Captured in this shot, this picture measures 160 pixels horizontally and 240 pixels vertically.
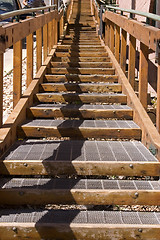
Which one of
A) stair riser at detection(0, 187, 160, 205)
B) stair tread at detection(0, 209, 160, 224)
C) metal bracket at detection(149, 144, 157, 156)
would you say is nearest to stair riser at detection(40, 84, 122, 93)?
metal bracket at detection(149, 144, 157, 156)

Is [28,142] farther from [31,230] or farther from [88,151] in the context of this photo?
[31,230]

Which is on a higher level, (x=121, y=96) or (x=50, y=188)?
(x=121, y=96)

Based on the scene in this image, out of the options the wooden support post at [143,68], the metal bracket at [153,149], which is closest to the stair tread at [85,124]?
the wooden support post at [143,68]

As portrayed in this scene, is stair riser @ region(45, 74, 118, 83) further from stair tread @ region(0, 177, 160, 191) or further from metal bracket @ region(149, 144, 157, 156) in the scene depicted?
stair tread @ region(0, 177, 160, 191)

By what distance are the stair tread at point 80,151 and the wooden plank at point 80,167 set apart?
0.32 ft

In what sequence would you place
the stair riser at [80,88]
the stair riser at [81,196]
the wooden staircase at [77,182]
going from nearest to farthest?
the wooden staircase at [77,182]
the stair riser at [81,196]
the stair riser at [80,88]

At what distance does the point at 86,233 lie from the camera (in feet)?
9.66

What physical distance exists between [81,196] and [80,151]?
2.67 feet

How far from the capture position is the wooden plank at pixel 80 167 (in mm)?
3680

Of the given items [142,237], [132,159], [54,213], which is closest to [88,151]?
[132,159]

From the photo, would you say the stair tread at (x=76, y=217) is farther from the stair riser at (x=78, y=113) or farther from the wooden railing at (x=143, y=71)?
the stair riser at (x=78, y=113)

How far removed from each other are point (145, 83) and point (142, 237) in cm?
249

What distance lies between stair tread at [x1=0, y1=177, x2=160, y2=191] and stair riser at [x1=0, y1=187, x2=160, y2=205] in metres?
0.06

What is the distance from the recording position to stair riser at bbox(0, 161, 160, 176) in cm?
368
